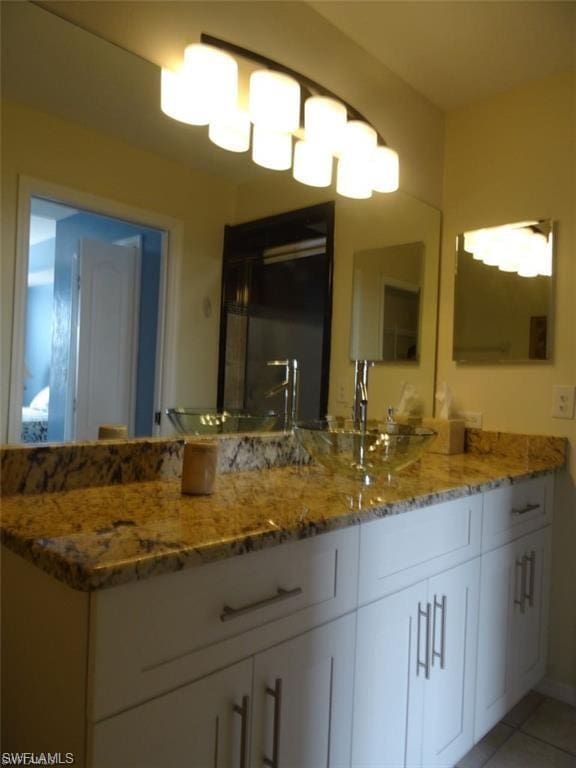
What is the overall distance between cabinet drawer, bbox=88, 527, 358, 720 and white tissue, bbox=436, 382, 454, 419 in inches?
47.0

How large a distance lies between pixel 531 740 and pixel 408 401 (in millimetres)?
1225

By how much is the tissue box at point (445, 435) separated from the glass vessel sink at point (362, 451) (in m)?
0.61

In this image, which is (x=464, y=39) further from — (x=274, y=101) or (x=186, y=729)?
(x=186, y=729)

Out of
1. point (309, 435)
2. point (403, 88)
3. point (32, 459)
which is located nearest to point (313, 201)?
point (403, 88)

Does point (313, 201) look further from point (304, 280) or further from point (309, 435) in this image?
point (309, 435)

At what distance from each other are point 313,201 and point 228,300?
0.55m

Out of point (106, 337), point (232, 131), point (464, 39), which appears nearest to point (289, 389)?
point (106, 337)

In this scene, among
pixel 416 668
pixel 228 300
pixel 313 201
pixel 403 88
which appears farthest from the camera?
pixel 403 88

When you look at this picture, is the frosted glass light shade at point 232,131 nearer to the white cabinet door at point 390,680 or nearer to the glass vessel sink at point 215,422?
the glass vessel sink at point 215,422

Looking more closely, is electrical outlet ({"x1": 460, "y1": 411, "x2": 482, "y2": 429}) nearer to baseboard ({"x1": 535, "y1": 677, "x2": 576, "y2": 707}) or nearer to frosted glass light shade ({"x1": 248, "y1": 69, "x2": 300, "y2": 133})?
baseboard ({"x1": 535, "y1": 677, "x2": 576, "y2": 707})

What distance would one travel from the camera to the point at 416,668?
130 cm

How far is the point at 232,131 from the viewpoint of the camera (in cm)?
157

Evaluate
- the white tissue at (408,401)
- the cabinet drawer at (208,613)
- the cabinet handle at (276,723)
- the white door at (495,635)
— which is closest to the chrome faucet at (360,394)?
the white tissue at (408,401)

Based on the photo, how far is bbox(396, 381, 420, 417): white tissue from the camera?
2204 mm
